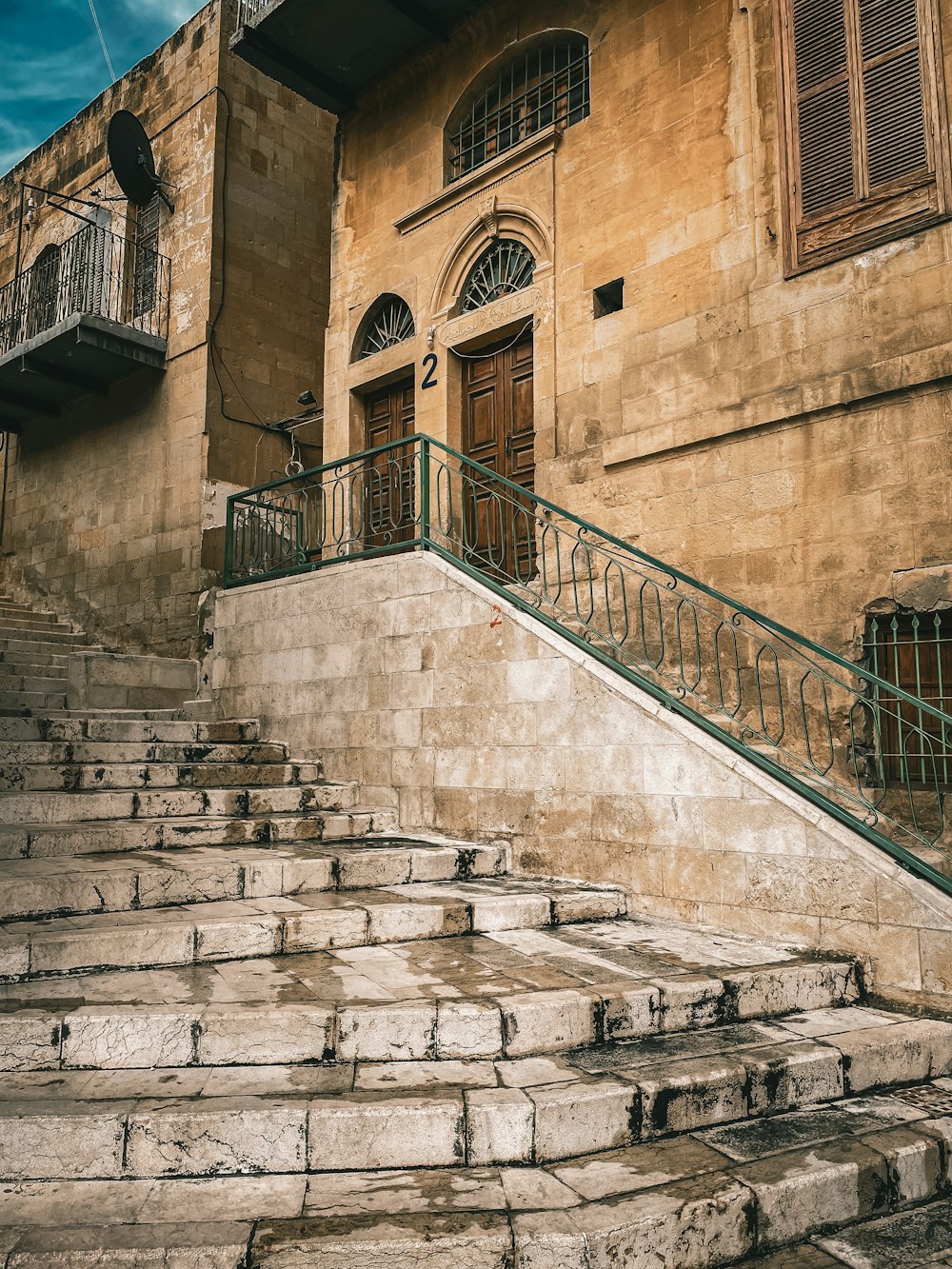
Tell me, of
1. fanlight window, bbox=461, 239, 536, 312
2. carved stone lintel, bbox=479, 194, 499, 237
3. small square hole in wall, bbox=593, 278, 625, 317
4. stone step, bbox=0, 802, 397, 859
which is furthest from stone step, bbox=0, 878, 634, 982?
carved stone lintel, bbox=479, 194, 499, 237

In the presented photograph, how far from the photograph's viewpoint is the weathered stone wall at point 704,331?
638 centimetres

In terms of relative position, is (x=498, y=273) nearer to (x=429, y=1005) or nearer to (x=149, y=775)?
(x=149, y=775)

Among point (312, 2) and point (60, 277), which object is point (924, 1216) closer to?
point (312, 2)

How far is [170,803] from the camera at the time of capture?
6.18 m

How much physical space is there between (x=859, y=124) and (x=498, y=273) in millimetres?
3872

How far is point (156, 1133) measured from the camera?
2.93 m

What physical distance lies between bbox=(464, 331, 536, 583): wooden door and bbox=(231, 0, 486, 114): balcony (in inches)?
147

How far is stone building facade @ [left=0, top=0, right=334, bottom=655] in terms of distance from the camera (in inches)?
449

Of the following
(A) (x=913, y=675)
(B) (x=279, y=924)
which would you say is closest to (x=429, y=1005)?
(B) (x=279, y=924)

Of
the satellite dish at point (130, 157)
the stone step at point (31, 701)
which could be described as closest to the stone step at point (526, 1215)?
the stone step at point (31, 701)

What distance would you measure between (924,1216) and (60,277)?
14.5 metres

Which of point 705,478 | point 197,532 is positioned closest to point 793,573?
point 705,478

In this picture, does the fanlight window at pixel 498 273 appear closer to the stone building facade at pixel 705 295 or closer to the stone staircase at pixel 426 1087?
the stone building facade at pixel 705 295

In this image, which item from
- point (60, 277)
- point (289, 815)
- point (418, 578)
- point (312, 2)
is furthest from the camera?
point (60, 277)
